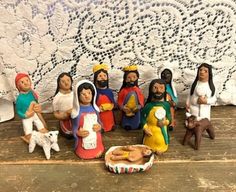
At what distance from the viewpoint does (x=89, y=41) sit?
116 centimetres

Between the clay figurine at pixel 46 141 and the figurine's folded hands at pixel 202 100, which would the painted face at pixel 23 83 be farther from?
the figurine's folded hands at pixel 202 100

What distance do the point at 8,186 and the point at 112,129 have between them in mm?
385

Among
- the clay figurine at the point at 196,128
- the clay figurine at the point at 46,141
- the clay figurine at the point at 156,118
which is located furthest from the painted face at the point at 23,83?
the clay figurine at the point at 196,128

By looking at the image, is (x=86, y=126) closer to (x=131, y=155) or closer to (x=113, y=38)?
(x=131, y=155)

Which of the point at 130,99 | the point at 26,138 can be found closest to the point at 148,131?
the point at 130,99

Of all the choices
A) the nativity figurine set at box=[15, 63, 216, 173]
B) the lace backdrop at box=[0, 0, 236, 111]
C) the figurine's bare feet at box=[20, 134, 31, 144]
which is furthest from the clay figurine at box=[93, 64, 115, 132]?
the figurine's bare feet at box=[20, 134, 31, 144]

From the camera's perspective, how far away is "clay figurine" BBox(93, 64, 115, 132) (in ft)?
3.57

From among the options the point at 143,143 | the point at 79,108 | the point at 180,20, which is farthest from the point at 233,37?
the point at 79,108

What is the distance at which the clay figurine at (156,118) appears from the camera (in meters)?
1.02

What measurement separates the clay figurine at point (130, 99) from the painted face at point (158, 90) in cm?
12

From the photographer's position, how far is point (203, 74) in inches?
42.1

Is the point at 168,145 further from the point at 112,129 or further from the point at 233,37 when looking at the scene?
the point at 233,37

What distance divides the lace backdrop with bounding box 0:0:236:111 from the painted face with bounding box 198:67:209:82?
139 millimetres

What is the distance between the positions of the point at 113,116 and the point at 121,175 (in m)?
0.26
